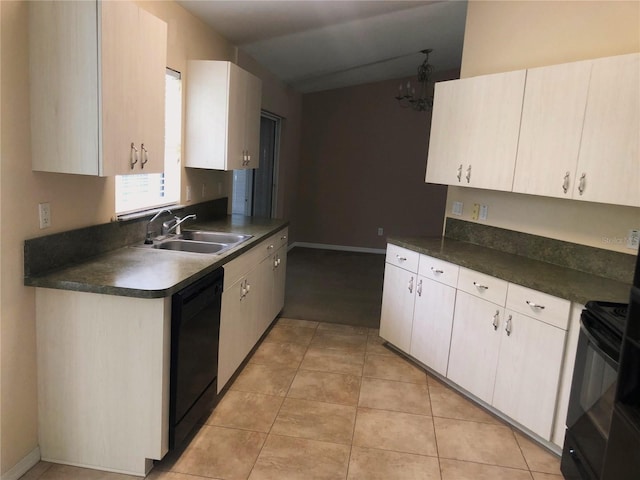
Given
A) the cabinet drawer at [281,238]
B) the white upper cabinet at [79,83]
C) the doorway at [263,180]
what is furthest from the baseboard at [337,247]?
the white upper cabinet at [79,83]

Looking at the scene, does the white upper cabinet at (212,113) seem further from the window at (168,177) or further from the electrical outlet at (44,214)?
the electrical outlet at (44,214)

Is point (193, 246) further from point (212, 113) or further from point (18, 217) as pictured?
point (18, 217)

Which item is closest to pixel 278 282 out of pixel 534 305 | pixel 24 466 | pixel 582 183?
pixel 534 305

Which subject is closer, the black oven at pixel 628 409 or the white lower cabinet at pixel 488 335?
the black oven at pixel 628 409

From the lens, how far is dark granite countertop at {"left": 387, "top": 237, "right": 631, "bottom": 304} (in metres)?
2.47

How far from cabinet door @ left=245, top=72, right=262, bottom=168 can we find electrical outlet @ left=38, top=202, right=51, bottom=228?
2090 millimetres

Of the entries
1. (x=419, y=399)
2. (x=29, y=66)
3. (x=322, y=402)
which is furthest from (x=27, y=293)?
(x=419, y=399)

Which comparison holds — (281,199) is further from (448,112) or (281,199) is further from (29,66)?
(29,66)

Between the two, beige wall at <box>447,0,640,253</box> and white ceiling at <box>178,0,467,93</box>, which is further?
white ceiling at <box>178,0,467,93</box>

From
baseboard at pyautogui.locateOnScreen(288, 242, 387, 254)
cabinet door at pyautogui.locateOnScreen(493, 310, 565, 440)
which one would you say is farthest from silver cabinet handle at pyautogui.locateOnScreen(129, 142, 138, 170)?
baseboard at pyautogui.locateOnScreen(288, 242, 387, 254)

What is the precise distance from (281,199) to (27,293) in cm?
495

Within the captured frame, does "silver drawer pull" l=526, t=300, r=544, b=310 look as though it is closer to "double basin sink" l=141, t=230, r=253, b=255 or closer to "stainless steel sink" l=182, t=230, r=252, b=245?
"double basin sink" l=141, t=230, r=253, b=255

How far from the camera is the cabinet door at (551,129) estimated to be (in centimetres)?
268

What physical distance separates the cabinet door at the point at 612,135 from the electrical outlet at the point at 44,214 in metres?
2.68
